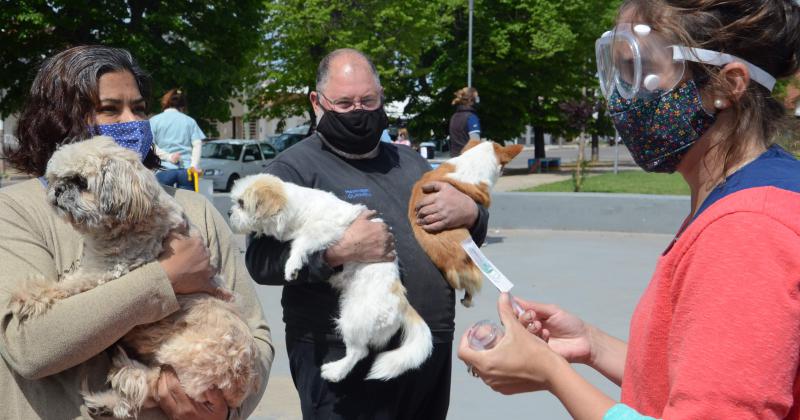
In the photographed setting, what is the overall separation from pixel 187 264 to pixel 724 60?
167 cm

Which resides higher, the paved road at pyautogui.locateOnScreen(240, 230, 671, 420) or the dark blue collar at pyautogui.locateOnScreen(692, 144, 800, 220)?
the dark blue collar at pyautogui.locateOnScreen(692, 144, 800, 220)

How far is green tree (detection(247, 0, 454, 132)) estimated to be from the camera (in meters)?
31.5

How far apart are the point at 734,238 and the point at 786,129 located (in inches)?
18.3

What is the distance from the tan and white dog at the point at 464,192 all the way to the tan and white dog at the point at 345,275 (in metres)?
0.31

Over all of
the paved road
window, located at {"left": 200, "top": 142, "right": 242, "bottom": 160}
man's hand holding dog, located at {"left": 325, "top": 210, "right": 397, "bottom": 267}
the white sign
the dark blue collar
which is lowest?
the paved road

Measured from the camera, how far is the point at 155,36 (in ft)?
81.8

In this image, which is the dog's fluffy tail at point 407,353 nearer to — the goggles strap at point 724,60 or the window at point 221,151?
the goggles strap at point 724,60

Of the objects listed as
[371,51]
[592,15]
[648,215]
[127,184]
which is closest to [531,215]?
[648,215]

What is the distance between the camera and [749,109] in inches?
60.9

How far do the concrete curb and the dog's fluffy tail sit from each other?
10.0 metres

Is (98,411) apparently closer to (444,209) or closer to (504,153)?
(444,209)

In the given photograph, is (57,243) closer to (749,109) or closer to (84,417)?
(84,417)

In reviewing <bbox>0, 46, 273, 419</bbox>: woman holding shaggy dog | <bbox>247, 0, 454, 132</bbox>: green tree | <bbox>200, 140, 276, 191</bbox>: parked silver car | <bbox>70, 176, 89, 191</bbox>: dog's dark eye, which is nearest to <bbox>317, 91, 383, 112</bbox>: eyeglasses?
<bbox>0, 46, 273, 419</bbox>: woman holding shaggy dog

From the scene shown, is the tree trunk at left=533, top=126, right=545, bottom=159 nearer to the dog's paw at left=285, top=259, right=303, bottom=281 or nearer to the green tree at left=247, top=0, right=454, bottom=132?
the green tree at left=247, top=0, right=454, bottom=132
